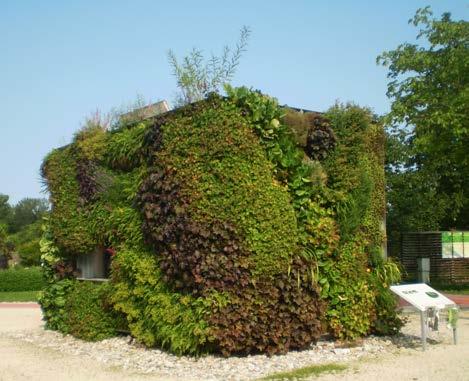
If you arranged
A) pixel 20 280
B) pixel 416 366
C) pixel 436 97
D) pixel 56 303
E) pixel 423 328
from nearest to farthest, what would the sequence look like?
1. pixel 416 366
2. pixel 423 328
3. pixel 56 303
4. pixel 436 97
5. pixel 20 280

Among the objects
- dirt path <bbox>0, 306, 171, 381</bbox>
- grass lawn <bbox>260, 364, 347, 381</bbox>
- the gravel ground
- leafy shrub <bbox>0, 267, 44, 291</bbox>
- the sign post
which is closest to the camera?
grass lawn <bbox>260, 364, 347, 381</bbox>

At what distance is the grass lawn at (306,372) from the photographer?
8078 mm

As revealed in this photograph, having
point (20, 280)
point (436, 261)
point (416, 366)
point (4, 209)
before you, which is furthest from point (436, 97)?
point (4, 209)

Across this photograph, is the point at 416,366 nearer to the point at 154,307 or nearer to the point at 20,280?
the point at 154,307

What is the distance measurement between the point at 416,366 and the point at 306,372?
67.3 inches

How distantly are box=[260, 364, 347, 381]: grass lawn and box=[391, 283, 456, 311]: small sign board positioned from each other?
83.6 inches

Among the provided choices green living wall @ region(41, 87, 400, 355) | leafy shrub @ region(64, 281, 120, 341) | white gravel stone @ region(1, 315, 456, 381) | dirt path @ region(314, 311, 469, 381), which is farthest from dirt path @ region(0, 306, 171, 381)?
dirt path @ region(314, 311, 469, 381)

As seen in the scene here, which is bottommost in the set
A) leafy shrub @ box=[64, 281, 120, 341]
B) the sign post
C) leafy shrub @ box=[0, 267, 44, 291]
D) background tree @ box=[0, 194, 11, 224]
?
leafy shrub @ box=[0, 267, 44, 291]

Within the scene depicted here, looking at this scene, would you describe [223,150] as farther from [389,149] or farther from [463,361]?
[389,149]

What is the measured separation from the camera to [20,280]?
3344 cm

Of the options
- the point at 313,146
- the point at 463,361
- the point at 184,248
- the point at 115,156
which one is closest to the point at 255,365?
the point at 184,248

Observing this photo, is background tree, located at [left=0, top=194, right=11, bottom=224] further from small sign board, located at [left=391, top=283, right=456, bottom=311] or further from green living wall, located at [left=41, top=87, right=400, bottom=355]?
small sign board, located at [left=391, top=283, right=456, bottom=311]

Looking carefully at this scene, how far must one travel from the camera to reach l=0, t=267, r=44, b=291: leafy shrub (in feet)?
109

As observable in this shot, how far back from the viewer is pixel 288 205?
30.9 ft
